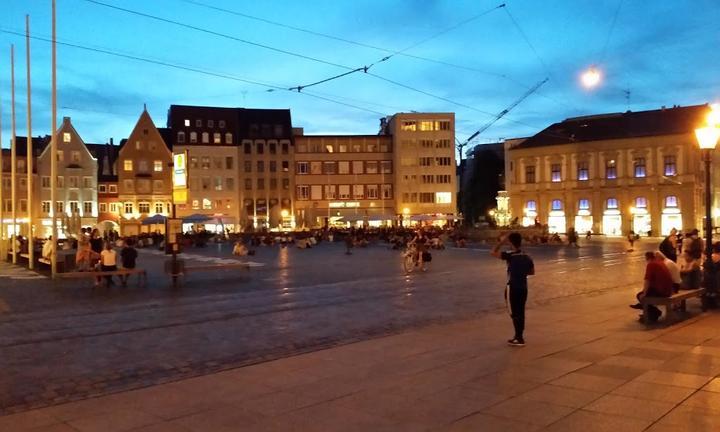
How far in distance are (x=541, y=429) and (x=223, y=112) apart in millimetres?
94249

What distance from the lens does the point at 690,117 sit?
7700 centimetres

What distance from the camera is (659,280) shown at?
1220cm

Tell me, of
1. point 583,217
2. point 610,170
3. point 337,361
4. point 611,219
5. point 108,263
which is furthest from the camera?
point 583,217

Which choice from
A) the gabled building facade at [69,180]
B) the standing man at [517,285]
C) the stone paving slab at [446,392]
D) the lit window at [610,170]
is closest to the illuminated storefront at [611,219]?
the lit window at [610,170]

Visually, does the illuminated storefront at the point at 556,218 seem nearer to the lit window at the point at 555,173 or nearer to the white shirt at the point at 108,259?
the lit window at the point at 555,173

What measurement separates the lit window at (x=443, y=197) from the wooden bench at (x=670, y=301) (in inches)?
3381

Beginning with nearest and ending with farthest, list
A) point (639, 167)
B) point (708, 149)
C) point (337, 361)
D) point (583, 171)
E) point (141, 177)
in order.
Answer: point (337, 361), point (708, 149), point (639, 167), point (583, 171), point (141, 177)

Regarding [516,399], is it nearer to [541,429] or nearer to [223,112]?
[541,429]

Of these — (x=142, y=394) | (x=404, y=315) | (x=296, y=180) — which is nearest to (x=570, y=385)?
(x=142, y=394)

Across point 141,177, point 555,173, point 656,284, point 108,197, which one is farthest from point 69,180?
point 656,284

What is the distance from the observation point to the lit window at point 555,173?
85.9m

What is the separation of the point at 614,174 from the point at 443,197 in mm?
25589

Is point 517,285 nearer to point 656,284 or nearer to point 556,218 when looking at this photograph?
point 656,284

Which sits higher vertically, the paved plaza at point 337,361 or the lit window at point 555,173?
the lit window at point 555,173
